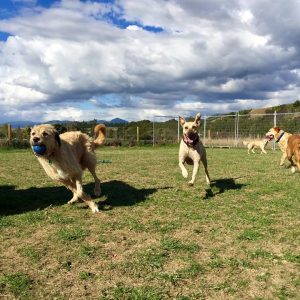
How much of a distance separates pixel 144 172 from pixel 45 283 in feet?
28.0

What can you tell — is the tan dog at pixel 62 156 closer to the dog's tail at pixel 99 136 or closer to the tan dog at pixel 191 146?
the dog's tail at pixel 99 136

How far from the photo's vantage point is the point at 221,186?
9.40 meters

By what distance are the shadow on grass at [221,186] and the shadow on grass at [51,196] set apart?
130cm

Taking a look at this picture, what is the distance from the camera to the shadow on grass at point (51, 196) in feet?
23.9

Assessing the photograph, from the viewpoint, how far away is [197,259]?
14.6ft

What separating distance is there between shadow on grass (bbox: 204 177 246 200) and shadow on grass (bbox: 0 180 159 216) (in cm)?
130

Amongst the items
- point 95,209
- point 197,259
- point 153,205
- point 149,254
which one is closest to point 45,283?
point 149,254

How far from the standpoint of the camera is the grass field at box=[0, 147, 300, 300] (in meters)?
3.73

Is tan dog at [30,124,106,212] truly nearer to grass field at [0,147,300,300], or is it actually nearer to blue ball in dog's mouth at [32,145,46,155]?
blue ball in dog's mouth at [32,145,46,155]

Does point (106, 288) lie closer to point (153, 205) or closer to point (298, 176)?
point (153, 205)

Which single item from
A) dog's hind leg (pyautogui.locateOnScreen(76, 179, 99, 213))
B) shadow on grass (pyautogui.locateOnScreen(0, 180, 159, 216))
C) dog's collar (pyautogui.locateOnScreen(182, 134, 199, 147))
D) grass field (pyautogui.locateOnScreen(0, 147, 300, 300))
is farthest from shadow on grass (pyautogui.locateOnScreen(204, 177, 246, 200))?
dog's hind leg (pyautogui.locateOnScreen(76, 179, 99, 213))

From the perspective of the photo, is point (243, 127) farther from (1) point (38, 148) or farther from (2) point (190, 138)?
(1) point (38, 148)

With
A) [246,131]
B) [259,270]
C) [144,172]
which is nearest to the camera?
[259,270]

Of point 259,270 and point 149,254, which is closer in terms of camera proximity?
point 259,270
